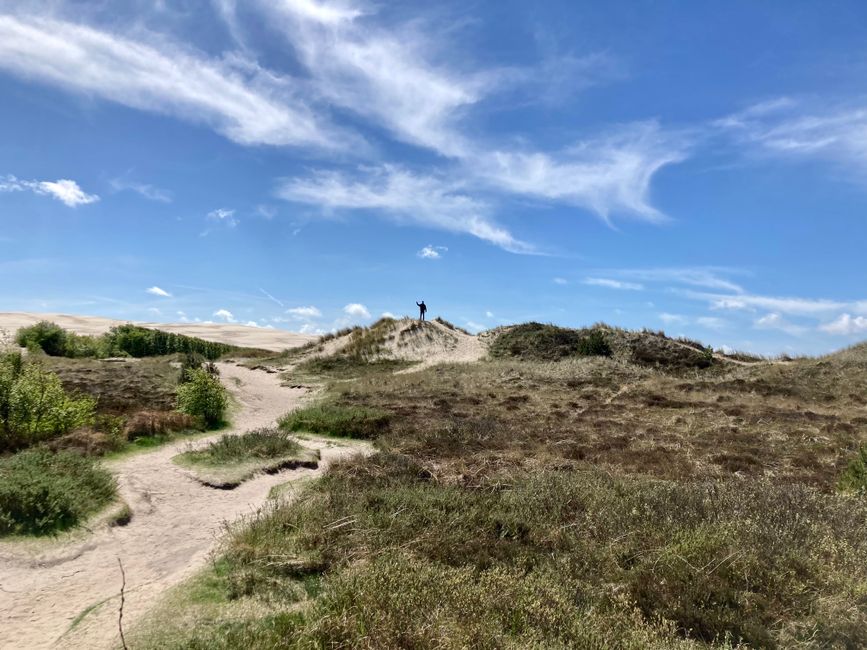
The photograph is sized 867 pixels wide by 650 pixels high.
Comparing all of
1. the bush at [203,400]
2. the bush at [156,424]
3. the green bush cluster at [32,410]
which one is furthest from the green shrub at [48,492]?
the bush at [203,400]

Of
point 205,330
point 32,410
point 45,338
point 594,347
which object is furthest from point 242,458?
point 205,330

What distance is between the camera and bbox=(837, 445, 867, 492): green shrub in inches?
367

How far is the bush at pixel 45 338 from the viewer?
2970 cm

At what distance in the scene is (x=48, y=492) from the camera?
770 centimetres

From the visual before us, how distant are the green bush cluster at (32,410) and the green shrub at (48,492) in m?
2.37

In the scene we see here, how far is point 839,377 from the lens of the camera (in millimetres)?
28688

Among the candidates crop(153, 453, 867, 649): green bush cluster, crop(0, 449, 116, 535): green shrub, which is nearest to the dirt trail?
crop(0, 449, 116, 535): green shrub

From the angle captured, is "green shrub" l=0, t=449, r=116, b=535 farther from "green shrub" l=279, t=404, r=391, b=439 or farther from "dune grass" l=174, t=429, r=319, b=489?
"green shrub" l=279, t=404, r=391, b=439

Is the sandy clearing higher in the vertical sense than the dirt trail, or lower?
higher

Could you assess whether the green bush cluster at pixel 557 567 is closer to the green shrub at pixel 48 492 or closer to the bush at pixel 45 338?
the green shrub at pixel 48 492

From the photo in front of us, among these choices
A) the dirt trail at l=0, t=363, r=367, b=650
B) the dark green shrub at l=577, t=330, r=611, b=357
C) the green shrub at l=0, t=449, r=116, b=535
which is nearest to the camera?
the dirt trail at l=0, t=363, r=367, b=650

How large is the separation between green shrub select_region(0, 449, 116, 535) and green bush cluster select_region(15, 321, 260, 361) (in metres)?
20.1

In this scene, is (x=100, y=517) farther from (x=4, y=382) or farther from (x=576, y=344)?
(x=576, y=344)

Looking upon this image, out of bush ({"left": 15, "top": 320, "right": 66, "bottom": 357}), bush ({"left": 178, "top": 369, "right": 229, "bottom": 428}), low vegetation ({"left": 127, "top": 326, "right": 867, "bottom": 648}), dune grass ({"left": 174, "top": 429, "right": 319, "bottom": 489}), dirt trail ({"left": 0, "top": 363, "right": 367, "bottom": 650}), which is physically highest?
bush ({"left": 15, "top": 320, "right": 66, "bottom": 357})
